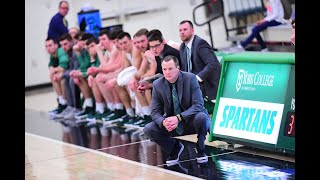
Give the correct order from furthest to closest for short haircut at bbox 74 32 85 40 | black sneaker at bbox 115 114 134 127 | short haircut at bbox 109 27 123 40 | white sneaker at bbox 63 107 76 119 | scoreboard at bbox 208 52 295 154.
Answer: white sneaker at bbox 63 107 76 119 < short haircut at bbox 74 32 85 40 < black sneaker at bbox 115 114 134 127 < short haircut at bbox 109 27 123 40 < scoreboard at bbox 208 52 295 154

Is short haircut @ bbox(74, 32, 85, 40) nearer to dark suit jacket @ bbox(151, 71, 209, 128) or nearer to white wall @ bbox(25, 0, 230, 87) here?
white wall @ bbox(25, 0, 230, 87)

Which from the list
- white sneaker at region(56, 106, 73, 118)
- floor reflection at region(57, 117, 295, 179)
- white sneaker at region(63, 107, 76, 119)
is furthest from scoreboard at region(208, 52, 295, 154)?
white sneaker at region(56, 106, 73, 118)

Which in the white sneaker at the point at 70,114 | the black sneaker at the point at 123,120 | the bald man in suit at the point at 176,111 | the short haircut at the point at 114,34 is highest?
the short haircut at the point at 114,34

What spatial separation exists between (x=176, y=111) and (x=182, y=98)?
0.17 meters

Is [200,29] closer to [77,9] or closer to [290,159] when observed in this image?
[77,9]

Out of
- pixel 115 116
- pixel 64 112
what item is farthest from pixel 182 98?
pixel 64 112

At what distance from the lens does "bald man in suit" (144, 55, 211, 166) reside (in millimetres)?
8016

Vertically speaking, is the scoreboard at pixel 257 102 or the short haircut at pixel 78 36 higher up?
the short haircut at pixel 78 36

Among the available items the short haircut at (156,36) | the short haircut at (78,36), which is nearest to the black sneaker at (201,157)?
the short haircut at (156,36)

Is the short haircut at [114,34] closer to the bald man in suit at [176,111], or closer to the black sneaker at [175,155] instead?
the bald man in suit at [176,111]

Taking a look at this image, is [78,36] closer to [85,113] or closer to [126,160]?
[85,113]

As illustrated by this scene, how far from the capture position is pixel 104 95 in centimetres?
1188

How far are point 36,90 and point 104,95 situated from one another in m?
6.00

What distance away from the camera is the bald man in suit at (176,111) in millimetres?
8016
